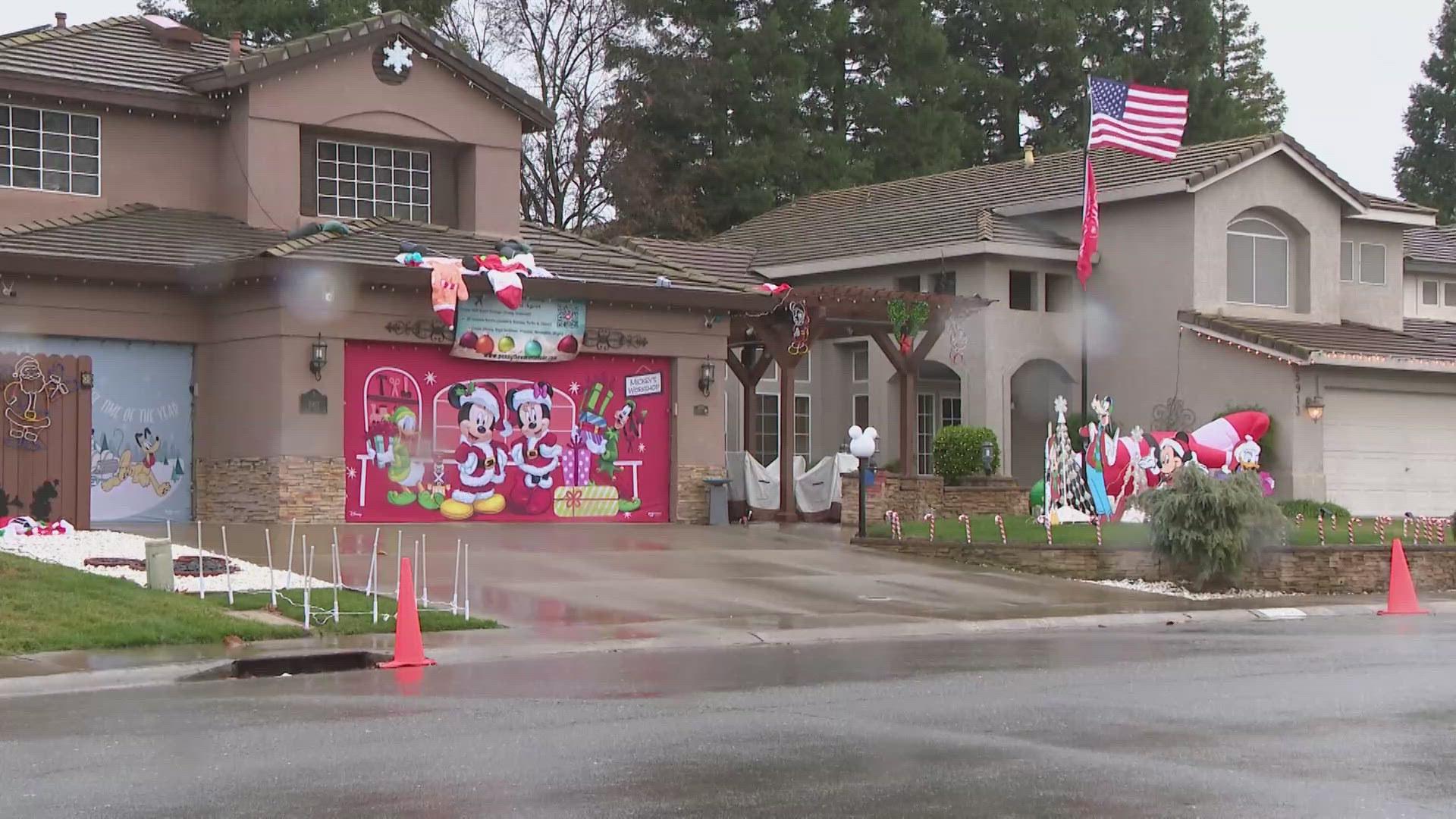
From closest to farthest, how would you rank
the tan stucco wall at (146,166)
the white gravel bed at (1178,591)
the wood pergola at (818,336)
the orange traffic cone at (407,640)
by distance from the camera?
the orange traffic cone at (407,640) < the white gravel bed at (1178,591) < the tan stucco wall at (146,166) < the wood pergola at (818,336)

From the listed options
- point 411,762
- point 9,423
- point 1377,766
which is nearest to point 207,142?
point 9,423

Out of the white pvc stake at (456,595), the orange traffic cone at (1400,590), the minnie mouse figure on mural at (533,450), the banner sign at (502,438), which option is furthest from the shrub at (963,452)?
the white pvc stake at (456,595)

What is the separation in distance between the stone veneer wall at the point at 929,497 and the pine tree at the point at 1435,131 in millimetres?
48364

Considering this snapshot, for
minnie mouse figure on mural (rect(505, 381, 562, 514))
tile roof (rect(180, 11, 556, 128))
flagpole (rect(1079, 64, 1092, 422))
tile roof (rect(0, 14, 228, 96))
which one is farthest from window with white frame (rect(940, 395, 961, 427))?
tile roof (rect(0, 14, 228, 96))

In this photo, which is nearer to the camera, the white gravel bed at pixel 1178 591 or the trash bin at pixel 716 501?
the white gravel bed at pixel 1178 591

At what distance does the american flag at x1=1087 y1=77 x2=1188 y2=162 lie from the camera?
31.2m

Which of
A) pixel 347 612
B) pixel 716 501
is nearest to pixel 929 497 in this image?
pixel 716 501

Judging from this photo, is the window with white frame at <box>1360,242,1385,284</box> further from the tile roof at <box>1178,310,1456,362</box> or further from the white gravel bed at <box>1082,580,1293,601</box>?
the white gravel bed at <box>1082,580,1293,601</box>

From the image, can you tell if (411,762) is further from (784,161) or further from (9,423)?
(784,161)

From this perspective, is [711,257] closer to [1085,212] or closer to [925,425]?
[925,425]

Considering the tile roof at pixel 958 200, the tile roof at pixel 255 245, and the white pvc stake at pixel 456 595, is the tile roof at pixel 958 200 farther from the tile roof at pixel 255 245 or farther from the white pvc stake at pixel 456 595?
the white pvc stake at pixel 456 595

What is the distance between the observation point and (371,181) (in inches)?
1123

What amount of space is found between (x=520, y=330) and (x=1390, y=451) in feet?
59.5

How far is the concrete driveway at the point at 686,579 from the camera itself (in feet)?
57.7
